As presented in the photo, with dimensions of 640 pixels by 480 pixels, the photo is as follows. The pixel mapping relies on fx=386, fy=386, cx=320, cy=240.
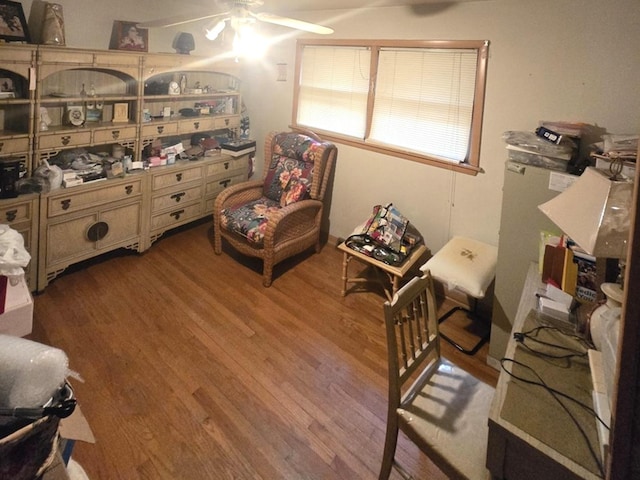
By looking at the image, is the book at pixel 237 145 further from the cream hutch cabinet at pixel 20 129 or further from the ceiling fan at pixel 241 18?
the ceiling fan at pixel 241 18

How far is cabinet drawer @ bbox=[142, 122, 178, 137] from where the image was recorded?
10.8ft

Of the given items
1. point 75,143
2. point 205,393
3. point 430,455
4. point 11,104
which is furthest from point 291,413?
point 11,104

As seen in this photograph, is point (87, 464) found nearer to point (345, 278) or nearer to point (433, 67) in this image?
point (345, 278)

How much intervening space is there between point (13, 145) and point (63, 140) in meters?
0.31

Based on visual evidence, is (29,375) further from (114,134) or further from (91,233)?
(114,134)

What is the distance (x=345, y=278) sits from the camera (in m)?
2.96

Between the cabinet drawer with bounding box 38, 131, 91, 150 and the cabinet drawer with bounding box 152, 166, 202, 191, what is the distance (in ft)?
1.90

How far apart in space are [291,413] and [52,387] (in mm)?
1435

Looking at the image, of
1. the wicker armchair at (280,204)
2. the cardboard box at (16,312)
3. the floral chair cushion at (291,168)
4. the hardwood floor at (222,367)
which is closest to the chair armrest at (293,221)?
the wicker armchair at (280,204)

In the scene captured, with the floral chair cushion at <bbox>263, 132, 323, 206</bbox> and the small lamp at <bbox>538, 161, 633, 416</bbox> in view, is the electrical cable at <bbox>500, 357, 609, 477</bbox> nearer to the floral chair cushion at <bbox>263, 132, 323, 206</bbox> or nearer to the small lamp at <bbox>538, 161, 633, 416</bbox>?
the small lamp at <bbox>538, 161, 633, 416</bbox>

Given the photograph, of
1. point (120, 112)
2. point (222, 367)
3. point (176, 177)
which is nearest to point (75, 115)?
point (120, 112)

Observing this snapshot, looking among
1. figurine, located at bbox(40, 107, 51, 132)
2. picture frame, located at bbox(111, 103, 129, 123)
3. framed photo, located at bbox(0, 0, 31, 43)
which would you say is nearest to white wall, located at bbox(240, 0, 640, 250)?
picture frame, located at bbox(111, 103, 129, 123)

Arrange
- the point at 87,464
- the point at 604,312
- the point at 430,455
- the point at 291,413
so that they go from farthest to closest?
the point at 291,413
the point at 87,464
the point at 430,455
the point at 604,312

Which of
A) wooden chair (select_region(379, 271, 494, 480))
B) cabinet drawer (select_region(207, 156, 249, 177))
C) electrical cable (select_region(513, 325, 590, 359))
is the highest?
cabinet drawer (select_region(207, 156, 249, 177))
